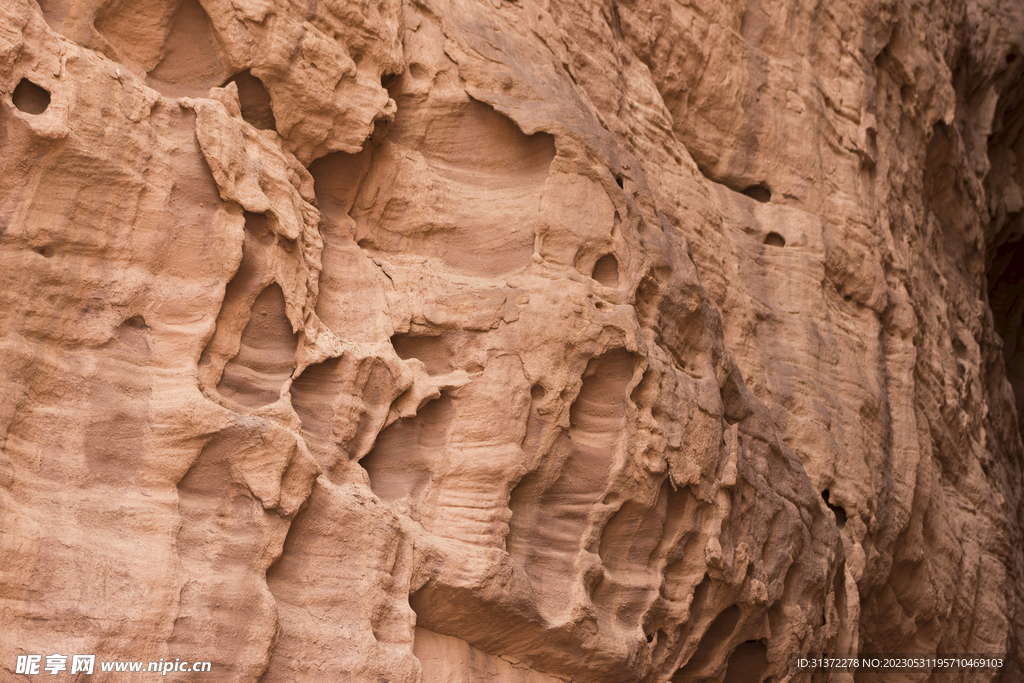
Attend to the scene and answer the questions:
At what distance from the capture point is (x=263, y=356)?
10.3 feet

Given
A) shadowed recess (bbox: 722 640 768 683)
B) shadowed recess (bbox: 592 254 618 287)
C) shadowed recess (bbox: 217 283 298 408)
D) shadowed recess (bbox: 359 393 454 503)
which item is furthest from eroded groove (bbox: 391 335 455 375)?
shadowed recess (bbox: 722 640 768 683)

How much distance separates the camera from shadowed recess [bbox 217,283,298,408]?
3.05 metres

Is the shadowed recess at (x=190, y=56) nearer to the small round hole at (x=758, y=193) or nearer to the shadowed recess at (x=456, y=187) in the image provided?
the shadowed recess at (x=456, y=187)

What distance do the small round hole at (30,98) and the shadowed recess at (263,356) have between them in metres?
0.90

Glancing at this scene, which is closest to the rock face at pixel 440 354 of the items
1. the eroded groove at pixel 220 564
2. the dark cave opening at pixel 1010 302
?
the eroded groove at pixel 220 564

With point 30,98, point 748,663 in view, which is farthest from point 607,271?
point 30,98

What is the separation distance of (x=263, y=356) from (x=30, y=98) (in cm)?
109

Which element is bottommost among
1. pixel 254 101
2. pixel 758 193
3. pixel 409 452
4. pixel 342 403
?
pixel 409 452

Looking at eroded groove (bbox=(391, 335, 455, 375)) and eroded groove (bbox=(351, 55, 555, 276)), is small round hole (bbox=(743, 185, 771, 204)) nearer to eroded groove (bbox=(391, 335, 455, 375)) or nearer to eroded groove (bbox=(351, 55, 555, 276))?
eroded groove (bbox=(351, 55, 555, 276))

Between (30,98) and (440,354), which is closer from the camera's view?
(30,98)

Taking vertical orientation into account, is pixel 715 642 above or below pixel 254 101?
below

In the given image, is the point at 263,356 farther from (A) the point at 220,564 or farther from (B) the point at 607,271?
(B) the point at 607,271

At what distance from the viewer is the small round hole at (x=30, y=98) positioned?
2791mm

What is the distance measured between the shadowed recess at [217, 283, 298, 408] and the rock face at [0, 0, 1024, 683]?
0.01m
